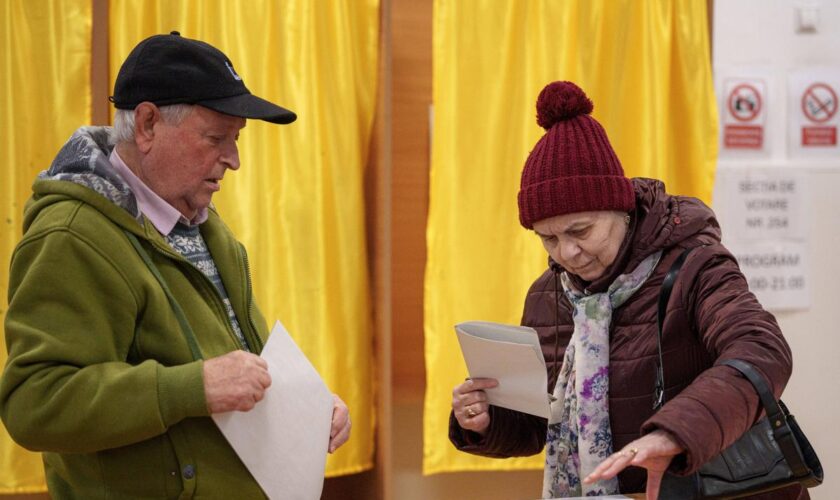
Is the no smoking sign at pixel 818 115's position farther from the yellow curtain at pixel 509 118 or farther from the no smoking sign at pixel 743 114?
the yellow curtain at pixel 509 118

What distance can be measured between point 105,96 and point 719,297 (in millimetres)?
1972

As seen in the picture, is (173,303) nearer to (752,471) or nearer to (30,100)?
Answer: (752,471)

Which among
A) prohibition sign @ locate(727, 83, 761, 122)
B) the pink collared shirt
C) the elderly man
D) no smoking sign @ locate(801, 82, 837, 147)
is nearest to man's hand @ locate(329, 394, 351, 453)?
the elderly man

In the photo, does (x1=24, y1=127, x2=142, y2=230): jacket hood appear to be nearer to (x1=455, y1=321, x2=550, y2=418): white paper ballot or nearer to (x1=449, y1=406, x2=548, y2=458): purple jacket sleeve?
(x1=455, y1=321, x2=550, y2=418): white paper ballot

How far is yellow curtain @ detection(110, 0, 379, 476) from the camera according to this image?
2.72 m

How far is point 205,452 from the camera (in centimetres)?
139

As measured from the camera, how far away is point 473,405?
1.70 meters

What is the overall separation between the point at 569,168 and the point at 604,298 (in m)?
0.25

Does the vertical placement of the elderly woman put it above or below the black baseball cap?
below

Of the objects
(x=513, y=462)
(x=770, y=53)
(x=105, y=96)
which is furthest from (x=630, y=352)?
(x=770, y=53)

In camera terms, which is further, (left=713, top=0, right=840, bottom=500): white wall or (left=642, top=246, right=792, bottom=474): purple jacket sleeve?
(left=713, top=0, right=840, bottom=500): white wall

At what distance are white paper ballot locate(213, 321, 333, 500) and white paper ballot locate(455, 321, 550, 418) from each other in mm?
290

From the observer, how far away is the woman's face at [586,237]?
63.6 inches

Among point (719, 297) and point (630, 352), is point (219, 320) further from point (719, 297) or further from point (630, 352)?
point (719, 297)
